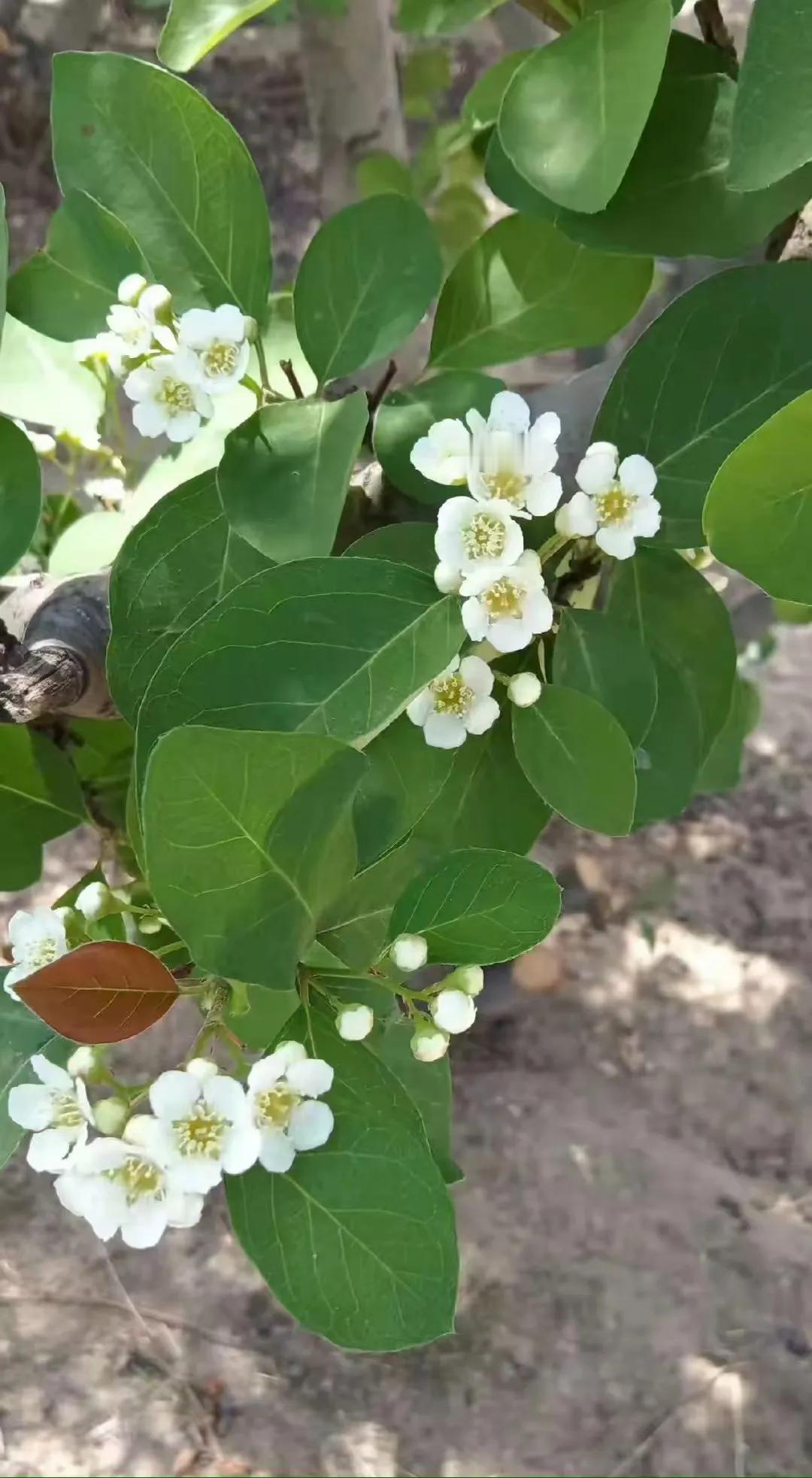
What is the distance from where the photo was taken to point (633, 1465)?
1.57 m

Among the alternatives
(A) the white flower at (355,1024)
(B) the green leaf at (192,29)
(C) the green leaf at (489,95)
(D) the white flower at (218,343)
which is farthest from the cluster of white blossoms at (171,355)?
(C) the green leaf at (489,95)

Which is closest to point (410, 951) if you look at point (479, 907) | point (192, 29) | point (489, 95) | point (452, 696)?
point (479, 907)

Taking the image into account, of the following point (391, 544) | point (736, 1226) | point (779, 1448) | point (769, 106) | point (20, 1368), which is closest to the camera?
point (769, 106)

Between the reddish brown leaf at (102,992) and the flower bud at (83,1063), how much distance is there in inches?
1.7

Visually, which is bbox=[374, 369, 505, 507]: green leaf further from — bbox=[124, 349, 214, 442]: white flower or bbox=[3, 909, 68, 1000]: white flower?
bbox=[3, 909, 68, 1000]: white flower

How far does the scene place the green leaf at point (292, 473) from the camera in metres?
0.55

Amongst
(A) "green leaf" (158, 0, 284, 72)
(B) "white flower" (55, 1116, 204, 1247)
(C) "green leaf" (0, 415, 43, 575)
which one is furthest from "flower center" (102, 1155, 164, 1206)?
(A) "green leaf" (158, 0, 284, 72)

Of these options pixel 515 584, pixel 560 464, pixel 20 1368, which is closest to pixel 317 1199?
pixel 515 584

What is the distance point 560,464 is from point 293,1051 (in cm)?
41

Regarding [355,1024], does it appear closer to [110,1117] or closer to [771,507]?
[110,1117]

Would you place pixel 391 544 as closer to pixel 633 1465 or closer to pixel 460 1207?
pixel 460 1207

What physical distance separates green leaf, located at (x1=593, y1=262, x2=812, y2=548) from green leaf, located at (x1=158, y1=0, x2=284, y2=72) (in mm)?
271

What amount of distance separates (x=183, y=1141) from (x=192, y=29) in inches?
21.4

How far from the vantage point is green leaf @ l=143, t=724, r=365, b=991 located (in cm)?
45
